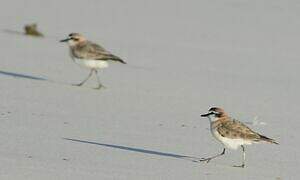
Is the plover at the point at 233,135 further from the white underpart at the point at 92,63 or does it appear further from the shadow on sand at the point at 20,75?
the white underpart at the point at 92,63

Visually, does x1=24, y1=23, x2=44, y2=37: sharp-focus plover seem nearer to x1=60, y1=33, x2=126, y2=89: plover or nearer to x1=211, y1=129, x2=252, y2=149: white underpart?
x1=60, y1=33, x2=126, y2=89: plover

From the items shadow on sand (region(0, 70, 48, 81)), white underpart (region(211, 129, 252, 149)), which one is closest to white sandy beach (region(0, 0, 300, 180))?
shadow on sand (region(0, 70, 48, 81))

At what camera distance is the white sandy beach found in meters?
9.70

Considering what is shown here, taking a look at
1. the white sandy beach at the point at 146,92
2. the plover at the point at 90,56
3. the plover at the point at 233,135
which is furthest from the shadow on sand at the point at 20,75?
the plover at the point at 233,135

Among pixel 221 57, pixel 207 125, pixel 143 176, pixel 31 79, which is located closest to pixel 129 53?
pixel 221 57

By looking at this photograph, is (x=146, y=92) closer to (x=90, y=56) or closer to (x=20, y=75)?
(x=90, y=56)

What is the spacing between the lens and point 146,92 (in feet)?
46.8

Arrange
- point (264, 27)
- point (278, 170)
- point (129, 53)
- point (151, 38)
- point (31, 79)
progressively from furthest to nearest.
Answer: point (264, 27) → point (151, 38) → point (129, 53) → point (31, 79) → point (278, 170)

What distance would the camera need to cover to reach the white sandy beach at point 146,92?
9.70 m

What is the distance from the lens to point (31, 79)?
1441 cm

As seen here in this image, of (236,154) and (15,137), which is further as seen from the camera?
(236,154)

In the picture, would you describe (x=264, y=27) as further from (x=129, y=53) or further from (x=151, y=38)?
(x=129, y=53)

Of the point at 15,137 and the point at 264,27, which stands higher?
the point at 264,27

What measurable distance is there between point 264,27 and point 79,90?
958cm
